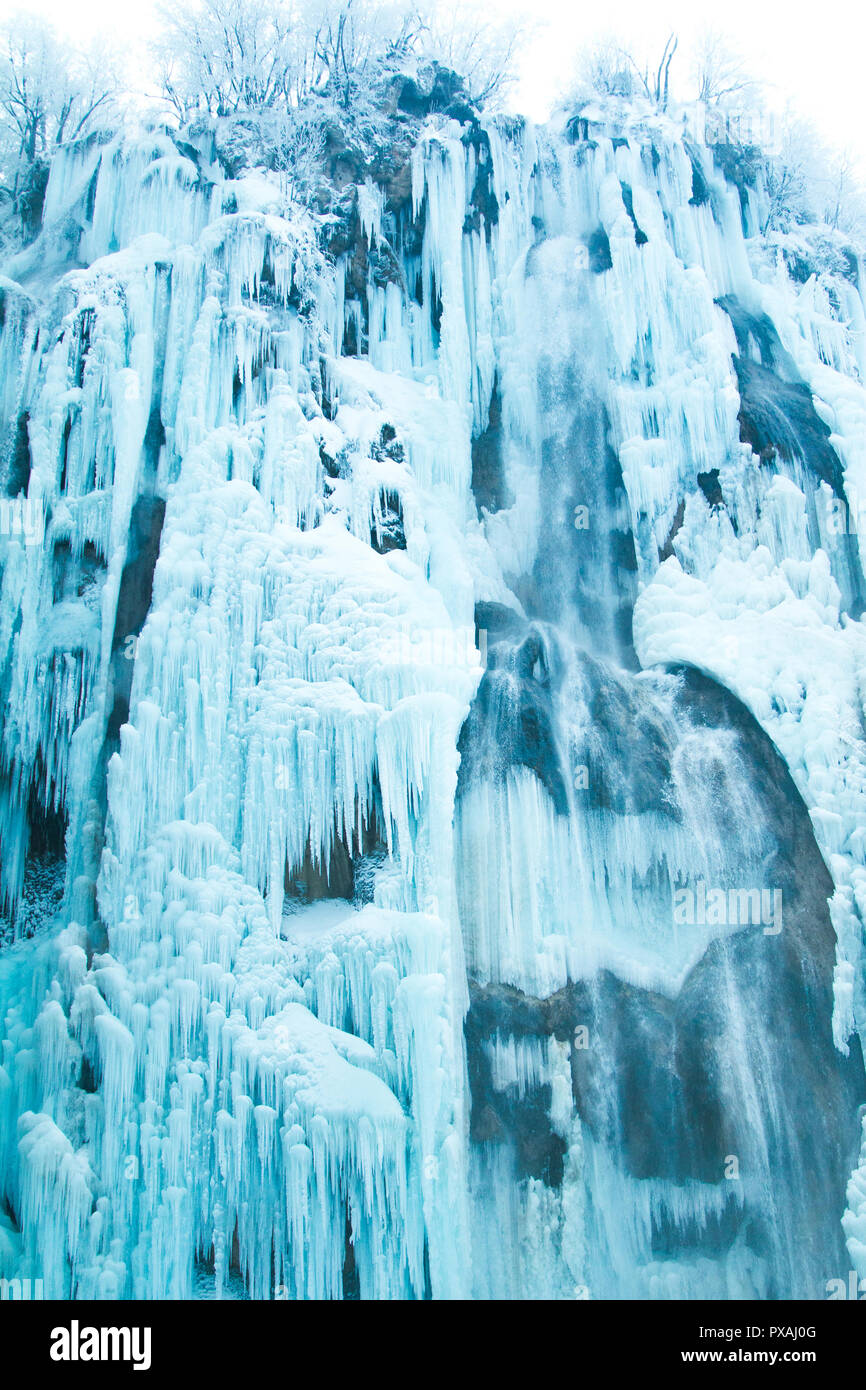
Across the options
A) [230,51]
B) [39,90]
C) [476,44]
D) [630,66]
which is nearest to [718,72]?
[630,66]

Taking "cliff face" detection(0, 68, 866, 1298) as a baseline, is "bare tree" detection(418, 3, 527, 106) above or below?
above

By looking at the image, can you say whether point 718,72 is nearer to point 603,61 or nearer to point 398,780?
point 603,61

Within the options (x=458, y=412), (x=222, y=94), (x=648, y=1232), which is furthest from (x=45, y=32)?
(x=648, y=1232)

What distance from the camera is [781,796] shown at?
883cm

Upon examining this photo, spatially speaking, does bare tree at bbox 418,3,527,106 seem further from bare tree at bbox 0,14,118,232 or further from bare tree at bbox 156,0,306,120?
bare tree at bbox 0,14,118,232

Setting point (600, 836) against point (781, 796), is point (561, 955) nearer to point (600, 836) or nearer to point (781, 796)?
point (600, 836)

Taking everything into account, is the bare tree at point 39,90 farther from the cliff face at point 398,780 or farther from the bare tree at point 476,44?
the bare tree at point 476,44

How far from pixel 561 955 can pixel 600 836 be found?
1.08m

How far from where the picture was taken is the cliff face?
284 inches

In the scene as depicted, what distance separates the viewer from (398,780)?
7973mm

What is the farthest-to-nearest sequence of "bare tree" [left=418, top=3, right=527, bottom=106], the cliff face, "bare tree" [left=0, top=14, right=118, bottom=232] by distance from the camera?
1. "bare tree" [left=418, top=3, right=527, bottom=106]
2. "bare tree" [left=0, top=14, right=118, bottom=232]
3. the cliff face

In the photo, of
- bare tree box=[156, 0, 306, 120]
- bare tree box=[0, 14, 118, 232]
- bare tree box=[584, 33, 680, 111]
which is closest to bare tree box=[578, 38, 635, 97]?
bare tree box=[584, 33, 680, 111]

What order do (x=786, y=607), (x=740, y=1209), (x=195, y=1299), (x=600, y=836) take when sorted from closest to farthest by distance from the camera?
(x=195, y=1299) → (x=740, y=1209) → (x=600, y=836) → (x=786, y=607)

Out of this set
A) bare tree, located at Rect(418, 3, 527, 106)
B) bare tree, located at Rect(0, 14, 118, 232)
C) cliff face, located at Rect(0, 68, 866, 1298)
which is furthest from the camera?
bare tree, located at Rect(418, 3, 527, 106)
